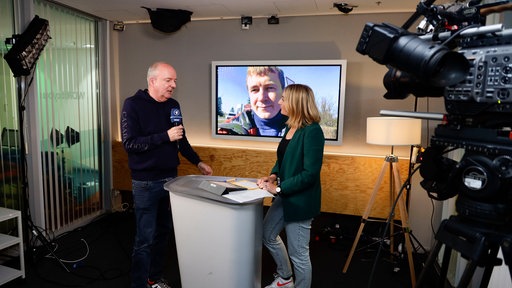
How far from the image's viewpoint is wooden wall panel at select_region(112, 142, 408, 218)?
10.2ft

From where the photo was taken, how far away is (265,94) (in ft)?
11.5

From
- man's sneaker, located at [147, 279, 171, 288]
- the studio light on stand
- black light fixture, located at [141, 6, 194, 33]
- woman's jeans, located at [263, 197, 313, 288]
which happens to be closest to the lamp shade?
woman's jeans, located at [263, 197, 313, 288]

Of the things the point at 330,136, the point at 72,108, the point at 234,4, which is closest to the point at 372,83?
the point at 330,136

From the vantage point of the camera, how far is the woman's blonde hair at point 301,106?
1.96m

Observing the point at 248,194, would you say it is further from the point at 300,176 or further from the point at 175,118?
the point at 175,118

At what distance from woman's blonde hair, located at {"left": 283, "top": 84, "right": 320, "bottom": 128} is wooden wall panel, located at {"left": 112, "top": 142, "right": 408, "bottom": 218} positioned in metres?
1.33

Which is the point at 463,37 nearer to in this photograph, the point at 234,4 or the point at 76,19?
the point at 234,4

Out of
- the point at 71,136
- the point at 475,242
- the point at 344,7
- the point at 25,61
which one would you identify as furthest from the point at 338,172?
the point at 25,61

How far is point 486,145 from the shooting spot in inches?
36.8

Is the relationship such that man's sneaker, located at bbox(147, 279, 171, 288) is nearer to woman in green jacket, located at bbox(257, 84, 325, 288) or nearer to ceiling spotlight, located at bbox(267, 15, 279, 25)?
woman in green jacket, located at bbox(257, 84, 325, 288)

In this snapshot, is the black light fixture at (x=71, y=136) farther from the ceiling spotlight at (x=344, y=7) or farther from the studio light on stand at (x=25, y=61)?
the ceiling spotlight at (x=344, y=7)

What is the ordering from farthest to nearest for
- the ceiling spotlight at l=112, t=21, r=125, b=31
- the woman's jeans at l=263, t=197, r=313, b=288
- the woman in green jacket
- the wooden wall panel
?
the ceiling spotlight at l=112, t=21, r=125, b=31
the wooden wall panel
the woman's jeans at l=263, t=197, r=313, b=288
the woman in green jacket

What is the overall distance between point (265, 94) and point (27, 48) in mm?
2112

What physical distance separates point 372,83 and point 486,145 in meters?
2.48
